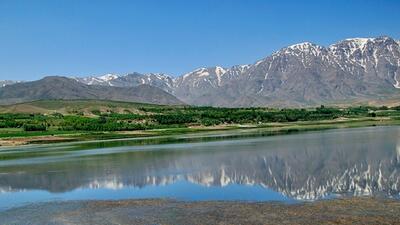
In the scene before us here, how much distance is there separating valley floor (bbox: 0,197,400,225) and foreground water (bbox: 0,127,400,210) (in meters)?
2.69

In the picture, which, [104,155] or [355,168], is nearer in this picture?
[355,168]

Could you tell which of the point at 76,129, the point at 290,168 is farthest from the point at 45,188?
the point at 76,129

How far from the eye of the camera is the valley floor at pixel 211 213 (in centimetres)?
2762

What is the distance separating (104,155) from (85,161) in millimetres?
8187

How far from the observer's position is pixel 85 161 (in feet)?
223

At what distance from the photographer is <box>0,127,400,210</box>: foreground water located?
38.3 meters

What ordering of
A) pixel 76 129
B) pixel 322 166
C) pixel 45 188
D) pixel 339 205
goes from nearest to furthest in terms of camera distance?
pixel 339 205 → pixel 45 188 → pixel 322 166 → pixel 76 129

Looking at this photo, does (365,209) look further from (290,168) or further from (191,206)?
(290,168)

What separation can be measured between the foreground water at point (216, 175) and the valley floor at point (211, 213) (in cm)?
269

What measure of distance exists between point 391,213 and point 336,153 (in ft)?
113

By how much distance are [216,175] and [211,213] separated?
17537 millimetres

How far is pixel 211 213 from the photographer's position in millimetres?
30547

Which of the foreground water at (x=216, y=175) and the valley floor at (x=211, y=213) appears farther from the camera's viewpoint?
the foreground water at (x=216, y=175)

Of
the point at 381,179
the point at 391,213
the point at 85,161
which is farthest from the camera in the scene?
the point at 85,161
